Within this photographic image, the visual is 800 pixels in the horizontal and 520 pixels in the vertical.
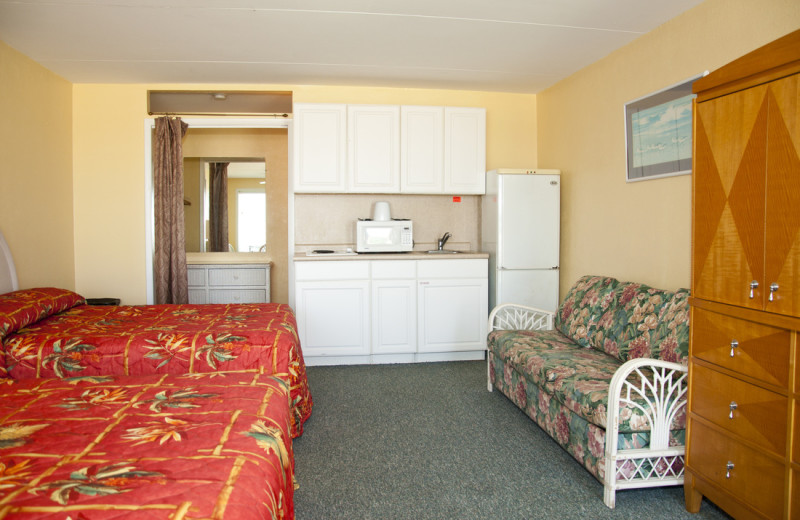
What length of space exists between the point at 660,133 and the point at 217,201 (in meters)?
4.39

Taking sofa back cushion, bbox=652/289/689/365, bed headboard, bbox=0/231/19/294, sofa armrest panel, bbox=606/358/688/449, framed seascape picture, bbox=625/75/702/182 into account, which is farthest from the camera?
bed headboard, bbox=0/231/19/294

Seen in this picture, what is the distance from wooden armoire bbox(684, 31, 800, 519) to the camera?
5.64 ft

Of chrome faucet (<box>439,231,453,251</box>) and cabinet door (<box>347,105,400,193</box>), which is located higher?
cabinet door (<box>347,105,400,193</box>)

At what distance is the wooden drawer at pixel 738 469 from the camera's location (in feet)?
5.78

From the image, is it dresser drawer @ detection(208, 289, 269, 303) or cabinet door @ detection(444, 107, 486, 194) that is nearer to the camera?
cabinet door @ detection(444, 107, 486, 194)

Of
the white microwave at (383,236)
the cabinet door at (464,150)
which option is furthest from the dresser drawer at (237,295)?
the cabinet door at (464,150)

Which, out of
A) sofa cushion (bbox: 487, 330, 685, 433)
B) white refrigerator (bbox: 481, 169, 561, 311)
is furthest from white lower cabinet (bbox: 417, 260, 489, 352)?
sofa cushion (bbox: 487, 330, 685, 433)

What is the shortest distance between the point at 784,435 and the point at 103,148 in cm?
510

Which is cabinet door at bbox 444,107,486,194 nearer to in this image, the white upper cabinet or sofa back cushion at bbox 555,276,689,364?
the white upper cabinet

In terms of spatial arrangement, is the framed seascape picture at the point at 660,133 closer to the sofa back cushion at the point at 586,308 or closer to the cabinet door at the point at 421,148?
the sofa back cushion at the point at 586,308

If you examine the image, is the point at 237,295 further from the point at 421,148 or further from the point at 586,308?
the point at 586,308

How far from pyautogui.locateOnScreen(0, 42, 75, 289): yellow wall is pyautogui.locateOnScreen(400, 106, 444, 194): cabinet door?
2854 mm

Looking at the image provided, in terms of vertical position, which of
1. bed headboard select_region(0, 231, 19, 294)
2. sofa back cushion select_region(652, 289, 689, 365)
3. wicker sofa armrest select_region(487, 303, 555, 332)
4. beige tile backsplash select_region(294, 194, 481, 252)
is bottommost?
wicker sofa armrest select_region(487, 303, 555, 332)

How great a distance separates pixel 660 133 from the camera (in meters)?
3.20
